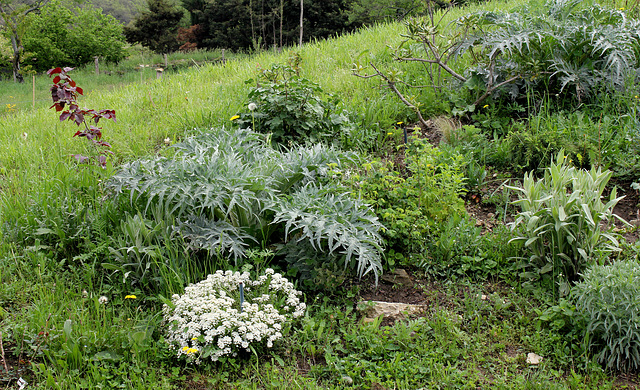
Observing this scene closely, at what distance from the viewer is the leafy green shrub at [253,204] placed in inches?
105

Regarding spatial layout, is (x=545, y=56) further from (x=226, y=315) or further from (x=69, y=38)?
(x=69, y=38)

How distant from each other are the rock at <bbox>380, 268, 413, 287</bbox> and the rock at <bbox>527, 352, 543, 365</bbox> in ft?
2.86

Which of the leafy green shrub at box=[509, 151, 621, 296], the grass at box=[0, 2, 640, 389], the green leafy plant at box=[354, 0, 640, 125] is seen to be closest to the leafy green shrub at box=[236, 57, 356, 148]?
the green leafy plant at box=[354, 0, 640, 125]

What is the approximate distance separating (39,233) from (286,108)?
2.35 m

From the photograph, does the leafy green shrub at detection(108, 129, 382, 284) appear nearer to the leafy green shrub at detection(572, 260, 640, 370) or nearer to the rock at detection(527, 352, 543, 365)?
the rock at detection(527, 352, 543, 365)

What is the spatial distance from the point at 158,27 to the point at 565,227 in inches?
1412

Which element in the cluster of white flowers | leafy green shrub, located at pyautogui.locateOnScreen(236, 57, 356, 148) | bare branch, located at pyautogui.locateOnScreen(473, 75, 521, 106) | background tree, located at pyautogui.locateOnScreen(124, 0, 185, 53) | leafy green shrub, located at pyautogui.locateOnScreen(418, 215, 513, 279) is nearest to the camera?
the cluster of white flowers

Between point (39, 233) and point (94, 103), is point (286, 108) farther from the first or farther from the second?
point (94, 103)

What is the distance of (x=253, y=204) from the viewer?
9.89 ft

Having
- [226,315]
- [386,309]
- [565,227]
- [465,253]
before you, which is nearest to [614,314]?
[565,227]

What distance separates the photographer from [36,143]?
182 inches

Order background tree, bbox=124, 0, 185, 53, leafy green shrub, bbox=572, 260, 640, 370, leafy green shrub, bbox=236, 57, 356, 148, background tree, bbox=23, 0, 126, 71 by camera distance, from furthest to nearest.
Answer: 1. background tree, bbox=124, 0, 185, 53
2. background tree, bbox=23, 0, 126, 71
3. leafy green shrub, bbox=236, 57, 356, 148
4. leafy green shrub, bbox=572, 260, 640, 370

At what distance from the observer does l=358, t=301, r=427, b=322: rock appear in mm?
2697

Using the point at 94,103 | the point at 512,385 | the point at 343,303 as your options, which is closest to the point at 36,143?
the point at 94,103
